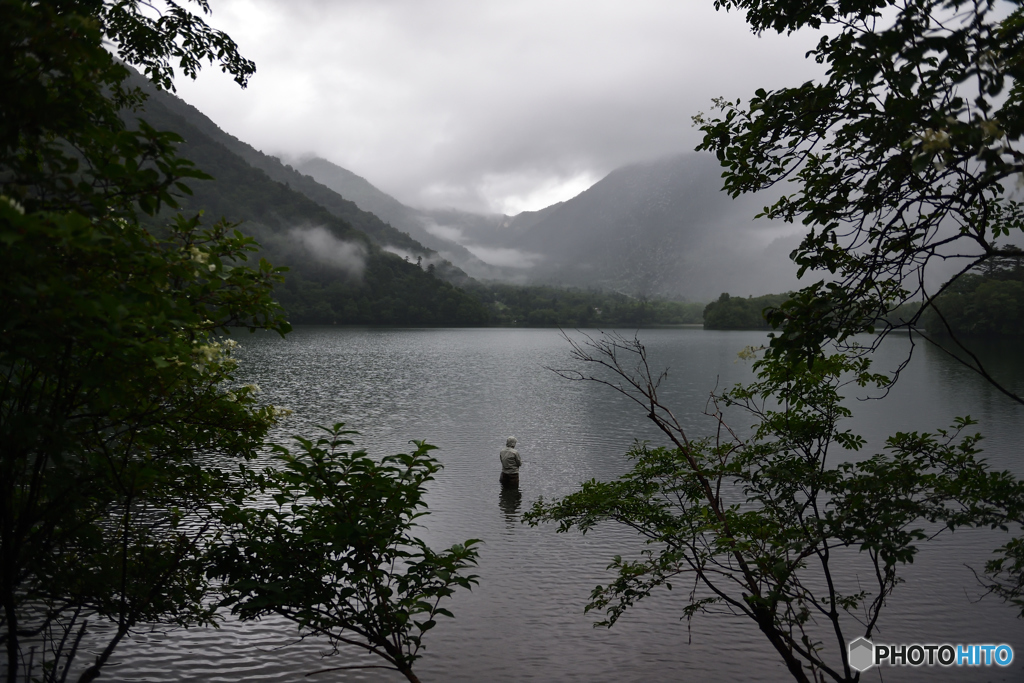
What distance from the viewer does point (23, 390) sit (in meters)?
4.26

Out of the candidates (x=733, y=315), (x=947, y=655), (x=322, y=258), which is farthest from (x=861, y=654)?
(x=322, y=258)

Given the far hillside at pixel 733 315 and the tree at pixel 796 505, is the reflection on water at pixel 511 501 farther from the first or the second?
the far hillside at pixel 733 315

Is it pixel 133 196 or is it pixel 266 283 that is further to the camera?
pixel 266 283

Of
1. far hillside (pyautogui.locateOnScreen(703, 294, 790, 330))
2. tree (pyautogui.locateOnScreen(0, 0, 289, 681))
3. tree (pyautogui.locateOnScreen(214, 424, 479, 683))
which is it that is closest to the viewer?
tree (pyautogui.locateOnScreen(0, 0, 289, 681))

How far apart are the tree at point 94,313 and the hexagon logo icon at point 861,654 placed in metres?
6.07

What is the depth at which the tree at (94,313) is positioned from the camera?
2.91 m

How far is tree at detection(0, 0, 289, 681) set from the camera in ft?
9.54

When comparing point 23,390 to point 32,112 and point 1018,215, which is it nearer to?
point 32,112

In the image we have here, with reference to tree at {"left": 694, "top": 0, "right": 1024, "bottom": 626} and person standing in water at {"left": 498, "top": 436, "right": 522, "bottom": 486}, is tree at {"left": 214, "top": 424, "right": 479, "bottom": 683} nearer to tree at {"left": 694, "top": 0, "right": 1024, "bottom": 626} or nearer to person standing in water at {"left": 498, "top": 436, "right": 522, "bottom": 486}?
tree at {"left": 694, "top": 0, "right": 1024, "bottom": 626}

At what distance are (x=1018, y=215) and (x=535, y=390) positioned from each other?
3465cm

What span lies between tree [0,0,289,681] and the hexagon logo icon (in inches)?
239

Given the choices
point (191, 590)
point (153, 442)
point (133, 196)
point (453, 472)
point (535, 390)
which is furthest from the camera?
point (535, 390)

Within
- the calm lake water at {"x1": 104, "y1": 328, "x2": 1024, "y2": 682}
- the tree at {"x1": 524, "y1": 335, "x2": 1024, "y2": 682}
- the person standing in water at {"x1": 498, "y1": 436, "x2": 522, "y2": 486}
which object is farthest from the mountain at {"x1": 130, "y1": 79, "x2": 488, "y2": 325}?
the tree at {"x1": 524, "y1": 335, "x2": 1024, "y2": 682}

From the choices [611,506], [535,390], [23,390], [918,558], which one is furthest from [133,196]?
[535,390]
